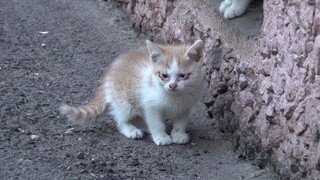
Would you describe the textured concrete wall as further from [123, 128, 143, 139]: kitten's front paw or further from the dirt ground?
[123, 128, 143, 139]: kitten's front paw

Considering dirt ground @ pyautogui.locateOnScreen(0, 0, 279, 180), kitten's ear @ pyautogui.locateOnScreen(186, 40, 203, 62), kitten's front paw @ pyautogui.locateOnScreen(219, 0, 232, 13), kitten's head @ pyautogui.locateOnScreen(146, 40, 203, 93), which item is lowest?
dirt ground @ pyautogui.locateOnScreen(0, 0, 279, 180)

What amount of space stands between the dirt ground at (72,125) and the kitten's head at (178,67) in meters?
0.49

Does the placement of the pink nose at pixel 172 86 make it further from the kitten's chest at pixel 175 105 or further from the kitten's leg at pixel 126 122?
the kitten's leg at pixel 126 122

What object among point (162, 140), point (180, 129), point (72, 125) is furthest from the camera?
point (72, 125)

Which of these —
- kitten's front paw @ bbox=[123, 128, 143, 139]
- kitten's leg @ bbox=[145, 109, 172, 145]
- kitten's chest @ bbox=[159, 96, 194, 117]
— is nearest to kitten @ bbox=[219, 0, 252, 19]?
kitten's chest @ bbox=[159, 96, 194, 117]

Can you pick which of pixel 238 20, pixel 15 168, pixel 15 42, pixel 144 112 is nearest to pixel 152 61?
pixel 144 112

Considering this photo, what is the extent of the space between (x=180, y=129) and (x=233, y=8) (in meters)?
1.03

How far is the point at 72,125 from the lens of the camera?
227 inches

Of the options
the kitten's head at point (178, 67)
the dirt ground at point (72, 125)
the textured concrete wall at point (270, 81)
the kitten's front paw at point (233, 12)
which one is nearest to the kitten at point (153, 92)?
the kitten's head at point (178, 67)

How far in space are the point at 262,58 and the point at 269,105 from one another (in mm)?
350

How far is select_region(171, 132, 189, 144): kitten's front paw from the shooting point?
553 cm

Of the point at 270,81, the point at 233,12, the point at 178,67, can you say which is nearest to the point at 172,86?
the point at 178,67

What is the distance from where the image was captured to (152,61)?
5.46 metres

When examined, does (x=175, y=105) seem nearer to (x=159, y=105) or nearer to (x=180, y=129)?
(x=159, y=105)
